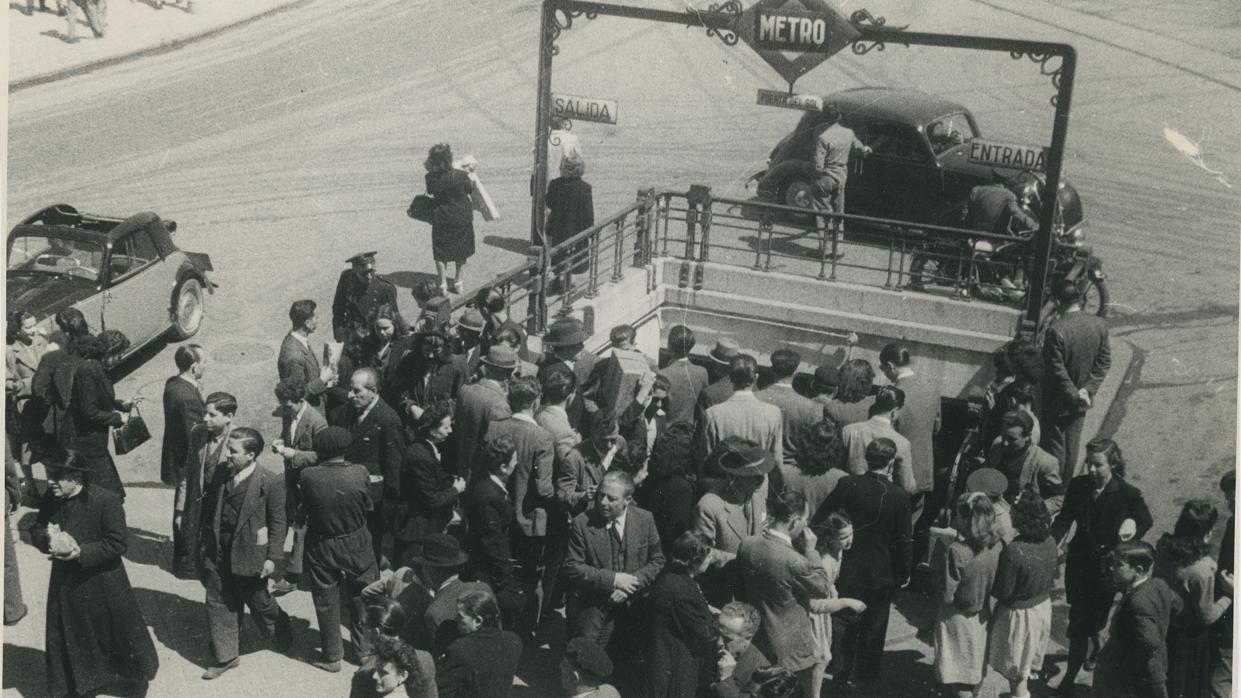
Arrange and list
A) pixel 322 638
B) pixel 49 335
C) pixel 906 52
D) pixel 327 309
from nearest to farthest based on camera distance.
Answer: pixel 322 638 < pixel 49 335 < pixel 327 309 < pixel 906 52

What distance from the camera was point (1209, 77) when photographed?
76.1 ft

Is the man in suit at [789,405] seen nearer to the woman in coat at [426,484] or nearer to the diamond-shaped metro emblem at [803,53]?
the woman in coat at [426,484]

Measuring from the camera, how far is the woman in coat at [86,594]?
23.0ft

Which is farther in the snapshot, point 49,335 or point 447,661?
point 49,335

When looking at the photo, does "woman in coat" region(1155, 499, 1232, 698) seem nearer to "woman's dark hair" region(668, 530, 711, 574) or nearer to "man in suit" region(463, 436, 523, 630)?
"woman's dark hair" region(668, 530, 711, 574)

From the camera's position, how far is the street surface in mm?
11320

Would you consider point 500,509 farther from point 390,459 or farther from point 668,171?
point 668,171

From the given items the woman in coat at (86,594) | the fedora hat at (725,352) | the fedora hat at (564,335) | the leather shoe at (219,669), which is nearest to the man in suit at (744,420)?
the fedora hat at (725,352)

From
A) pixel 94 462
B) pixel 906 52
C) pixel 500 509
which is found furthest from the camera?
pixel 906 52

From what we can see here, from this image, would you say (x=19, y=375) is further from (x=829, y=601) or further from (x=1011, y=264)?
(x=1011, y=264)

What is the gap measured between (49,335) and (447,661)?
24.4ft

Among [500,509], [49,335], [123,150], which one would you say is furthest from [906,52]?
[500,509]

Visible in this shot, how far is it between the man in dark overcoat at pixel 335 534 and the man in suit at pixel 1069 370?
19.0ft

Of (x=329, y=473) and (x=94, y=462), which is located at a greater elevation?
(x=329, y=473)
